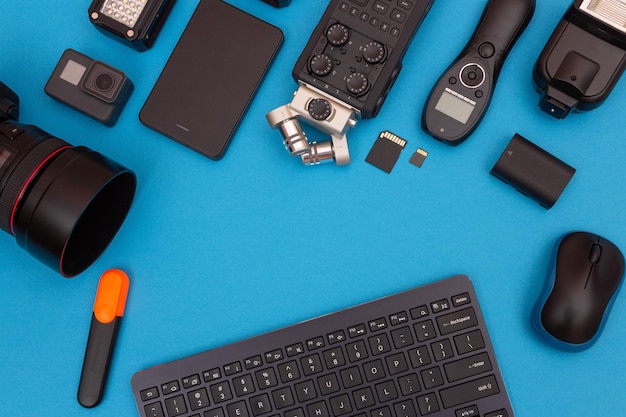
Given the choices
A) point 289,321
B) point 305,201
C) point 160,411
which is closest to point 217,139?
point 305,201

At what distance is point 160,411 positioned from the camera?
772mm

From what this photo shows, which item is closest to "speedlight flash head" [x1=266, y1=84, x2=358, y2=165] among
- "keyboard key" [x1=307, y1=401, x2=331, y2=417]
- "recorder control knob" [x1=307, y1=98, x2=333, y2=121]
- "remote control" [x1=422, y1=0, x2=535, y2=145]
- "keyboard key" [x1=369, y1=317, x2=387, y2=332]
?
"recorder control knob" [x1=307, y1=98, x2=333, y2=121]

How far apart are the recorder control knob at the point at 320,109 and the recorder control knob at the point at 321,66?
4 cm

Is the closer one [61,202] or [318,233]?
[61,202]

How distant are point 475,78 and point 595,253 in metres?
0.28

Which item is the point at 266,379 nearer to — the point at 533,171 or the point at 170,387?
the point at 170,387

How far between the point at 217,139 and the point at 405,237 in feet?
0.97

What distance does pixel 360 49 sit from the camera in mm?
772

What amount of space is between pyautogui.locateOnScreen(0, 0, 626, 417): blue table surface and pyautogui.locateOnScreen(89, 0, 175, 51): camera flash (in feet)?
0.27

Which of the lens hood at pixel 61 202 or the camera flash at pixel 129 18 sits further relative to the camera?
the camera flash at pixel 129 18

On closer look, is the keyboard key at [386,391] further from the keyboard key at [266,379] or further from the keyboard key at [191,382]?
the keyboard key at [191,382]

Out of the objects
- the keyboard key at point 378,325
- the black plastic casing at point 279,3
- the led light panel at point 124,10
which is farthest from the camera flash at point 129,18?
the keyboard key at point 378,325

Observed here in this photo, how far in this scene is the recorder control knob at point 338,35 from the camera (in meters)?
0.77

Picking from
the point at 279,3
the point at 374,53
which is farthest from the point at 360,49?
the point at 279,3
